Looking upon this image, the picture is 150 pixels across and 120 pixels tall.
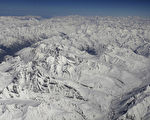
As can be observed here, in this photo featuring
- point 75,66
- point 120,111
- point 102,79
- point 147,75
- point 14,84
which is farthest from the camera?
point 147,75

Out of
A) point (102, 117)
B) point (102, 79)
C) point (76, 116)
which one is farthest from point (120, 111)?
point (102, 79)

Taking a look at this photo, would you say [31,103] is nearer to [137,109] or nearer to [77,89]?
[77,89]

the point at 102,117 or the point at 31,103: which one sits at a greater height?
the point at 31,103

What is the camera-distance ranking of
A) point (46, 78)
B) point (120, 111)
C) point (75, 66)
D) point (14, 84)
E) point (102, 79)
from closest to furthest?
point (120, 111), point (14, 84), point (46, 78), point (102, 79), point (75, 66)

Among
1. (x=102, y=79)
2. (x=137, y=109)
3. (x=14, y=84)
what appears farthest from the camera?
(x=102, y=79)

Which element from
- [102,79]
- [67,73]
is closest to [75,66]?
[67,73]

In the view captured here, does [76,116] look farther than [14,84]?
No

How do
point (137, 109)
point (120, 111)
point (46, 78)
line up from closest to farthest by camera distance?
point (137, 109) < point (120, 111) < point (46, 78)

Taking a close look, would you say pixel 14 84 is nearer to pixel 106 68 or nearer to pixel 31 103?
pixel 31 103

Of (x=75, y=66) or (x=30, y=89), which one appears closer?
(x=30, y=89)
